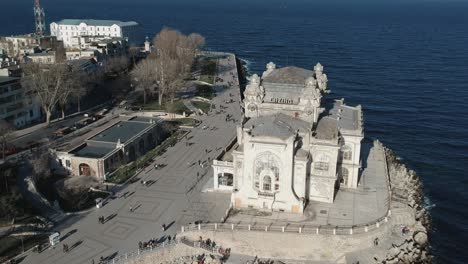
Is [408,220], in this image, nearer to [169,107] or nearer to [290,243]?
[290,243]

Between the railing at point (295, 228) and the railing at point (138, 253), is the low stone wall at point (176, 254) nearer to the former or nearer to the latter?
the railing at point (138, 253)

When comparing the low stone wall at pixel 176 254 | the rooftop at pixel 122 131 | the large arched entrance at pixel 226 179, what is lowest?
the low stone wall at pixel 176 254

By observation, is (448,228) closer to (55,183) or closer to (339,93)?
(55,183)

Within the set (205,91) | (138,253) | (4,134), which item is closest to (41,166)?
(4,134)

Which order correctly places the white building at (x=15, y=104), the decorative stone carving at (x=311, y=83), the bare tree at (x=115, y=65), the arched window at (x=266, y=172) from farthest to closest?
the bare tree at (x=115, y=65)
the white building at (x=15, y=104)
the decorative stone carving at (x=311, y=83)
the arched window at (x=266, y=172)

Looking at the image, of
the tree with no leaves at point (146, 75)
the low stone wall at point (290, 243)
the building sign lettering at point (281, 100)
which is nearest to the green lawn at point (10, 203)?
the low stone wall at point (290, 243)

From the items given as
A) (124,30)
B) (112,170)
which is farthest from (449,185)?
(124,30)
